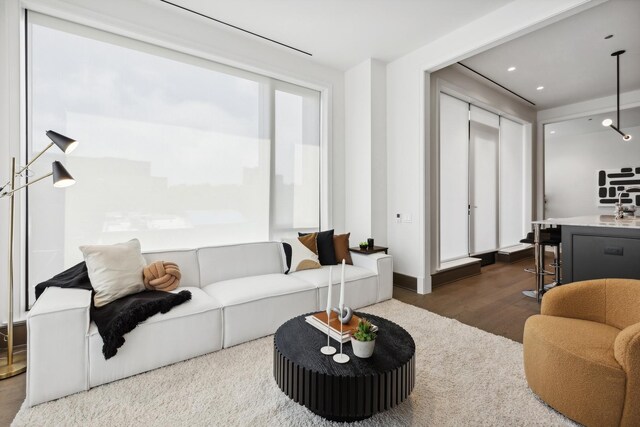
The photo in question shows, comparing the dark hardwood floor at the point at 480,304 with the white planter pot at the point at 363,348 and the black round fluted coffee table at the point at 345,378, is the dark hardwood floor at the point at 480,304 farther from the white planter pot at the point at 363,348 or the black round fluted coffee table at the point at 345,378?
the white planter pot at the point at 363,348

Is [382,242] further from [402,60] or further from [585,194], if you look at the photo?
[585,194]

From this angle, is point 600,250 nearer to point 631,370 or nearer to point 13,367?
point 631,370

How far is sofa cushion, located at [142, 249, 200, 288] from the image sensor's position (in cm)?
276

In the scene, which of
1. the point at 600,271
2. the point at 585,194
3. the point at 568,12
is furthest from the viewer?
the point at 585,194

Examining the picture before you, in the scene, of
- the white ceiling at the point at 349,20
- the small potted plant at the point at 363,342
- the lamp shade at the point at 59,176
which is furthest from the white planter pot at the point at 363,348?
the white ceiling at the point at 349,20

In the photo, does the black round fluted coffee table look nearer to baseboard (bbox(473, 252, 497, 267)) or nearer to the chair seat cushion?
the chair seat cushion

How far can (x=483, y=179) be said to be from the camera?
5586 millimetres

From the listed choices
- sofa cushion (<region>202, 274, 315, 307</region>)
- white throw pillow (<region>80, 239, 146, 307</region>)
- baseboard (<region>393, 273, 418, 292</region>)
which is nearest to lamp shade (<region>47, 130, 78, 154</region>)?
white throw pillow (<region>80, 239, 146, 307</region>)

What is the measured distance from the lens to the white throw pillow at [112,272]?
220cm

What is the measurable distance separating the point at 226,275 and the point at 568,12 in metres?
3.94

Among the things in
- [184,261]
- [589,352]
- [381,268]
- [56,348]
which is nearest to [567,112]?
[381,268]

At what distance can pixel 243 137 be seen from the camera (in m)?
3.68

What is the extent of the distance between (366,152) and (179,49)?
247 centimetres

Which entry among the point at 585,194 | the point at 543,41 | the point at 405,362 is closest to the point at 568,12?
the point at 543,41
